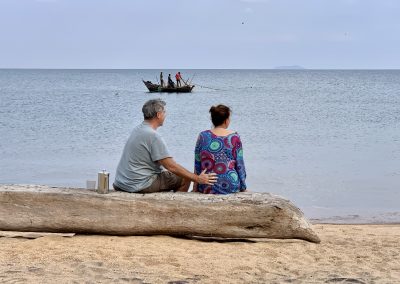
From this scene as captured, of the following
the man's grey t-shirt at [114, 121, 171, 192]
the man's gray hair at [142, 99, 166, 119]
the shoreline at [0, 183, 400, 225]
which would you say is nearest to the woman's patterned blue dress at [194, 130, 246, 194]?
the man's grey t-shirt at [114, 121, 171, 192]

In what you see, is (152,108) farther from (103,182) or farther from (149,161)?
(103,182)

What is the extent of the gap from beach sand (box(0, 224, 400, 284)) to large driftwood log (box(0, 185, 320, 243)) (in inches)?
4.3

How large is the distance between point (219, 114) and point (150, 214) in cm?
119

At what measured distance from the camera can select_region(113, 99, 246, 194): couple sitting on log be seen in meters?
6.50

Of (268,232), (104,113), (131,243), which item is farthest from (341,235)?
(104,113)

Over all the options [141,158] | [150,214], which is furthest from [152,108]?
[150,214]

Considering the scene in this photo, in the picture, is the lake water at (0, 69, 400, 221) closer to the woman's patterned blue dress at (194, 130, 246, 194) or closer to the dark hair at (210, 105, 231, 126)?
the woman's patterned blue dress at (194, 130, 246, 194)

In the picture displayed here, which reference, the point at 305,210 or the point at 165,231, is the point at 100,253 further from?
the point at 305,210

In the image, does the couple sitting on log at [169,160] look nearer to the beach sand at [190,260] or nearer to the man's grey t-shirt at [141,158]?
the man's grey t-shirt at [141,158]

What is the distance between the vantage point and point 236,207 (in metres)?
6.50

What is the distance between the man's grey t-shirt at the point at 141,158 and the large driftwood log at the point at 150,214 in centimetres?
14

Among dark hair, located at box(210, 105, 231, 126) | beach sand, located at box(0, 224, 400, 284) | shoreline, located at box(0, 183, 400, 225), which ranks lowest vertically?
shoreline, located at box(0, 183, 400, 225)

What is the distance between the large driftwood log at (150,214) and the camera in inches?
257

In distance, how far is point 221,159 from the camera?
21.7 ft
